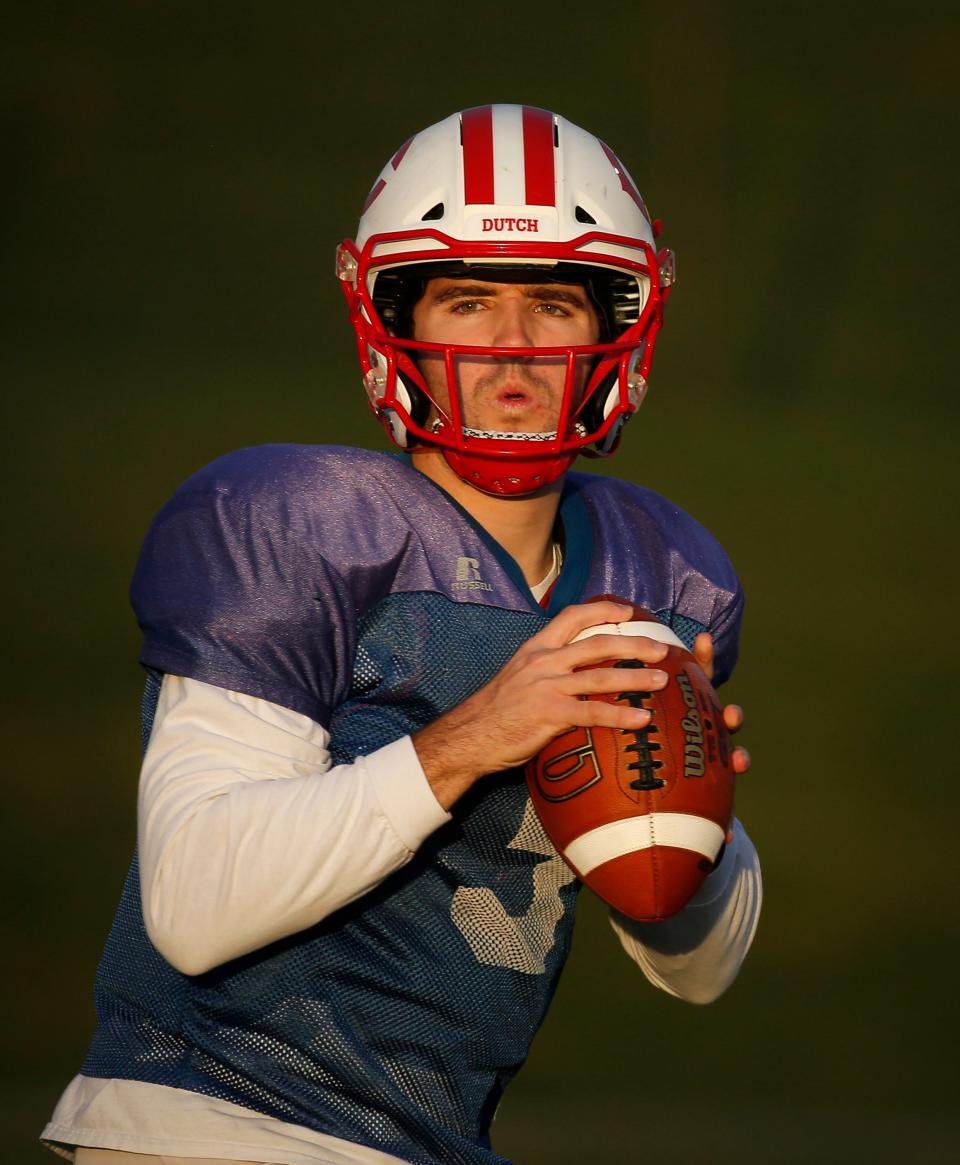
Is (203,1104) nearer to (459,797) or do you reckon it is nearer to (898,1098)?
(459,797)

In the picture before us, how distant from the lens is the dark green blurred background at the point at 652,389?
4.21 meters

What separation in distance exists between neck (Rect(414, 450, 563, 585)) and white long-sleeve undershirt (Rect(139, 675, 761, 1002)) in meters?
0.44

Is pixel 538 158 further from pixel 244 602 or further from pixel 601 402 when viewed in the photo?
pixel 244 602

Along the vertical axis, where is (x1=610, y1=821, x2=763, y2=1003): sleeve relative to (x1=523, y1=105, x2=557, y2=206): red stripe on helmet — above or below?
below

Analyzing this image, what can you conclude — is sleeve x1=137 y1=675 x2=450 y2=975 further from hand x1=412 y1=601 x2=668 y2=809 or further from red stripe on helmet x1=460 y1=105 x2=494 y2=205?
red stripe on helmet x1=460 y1=105 x2=494 y2=205

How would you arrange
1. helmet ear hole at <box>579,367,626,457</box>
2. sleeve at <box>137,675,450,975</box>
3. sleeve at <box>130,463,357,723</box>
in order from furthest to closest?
helmet ear hole at <box>579,367,626,457</box>, sleeve at <box>130,463,357,723</box>, sleeve at <box>137,675,450,975</box>

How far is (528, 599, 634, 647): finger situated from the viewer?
1925 millimetres

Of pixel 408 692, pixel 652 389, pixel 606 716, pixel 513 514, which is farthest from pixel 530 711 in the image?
pixel 652 389

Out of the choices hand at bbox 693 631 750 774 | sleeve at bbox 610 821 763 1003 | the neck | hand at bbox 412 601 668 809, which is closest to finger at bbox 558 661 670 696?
hand at bbox 412 601 668 809

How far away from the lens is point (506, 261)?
2264mm

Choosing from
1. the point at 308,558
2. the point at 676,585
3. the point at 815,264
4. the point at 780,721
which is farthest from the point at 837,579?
the point at 308,558

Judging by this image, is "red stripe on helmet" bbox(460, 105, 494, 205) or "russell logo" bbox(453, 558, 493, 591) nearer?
"russell logo" bbox(453, 558, 493, 591)

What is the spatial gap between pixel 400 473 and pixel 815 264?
8.01ft

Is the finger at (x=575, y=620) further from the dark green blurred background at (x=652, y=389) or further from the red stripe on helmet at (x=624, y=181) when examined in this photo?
the dark green blurred background at (x=652, y=389)
